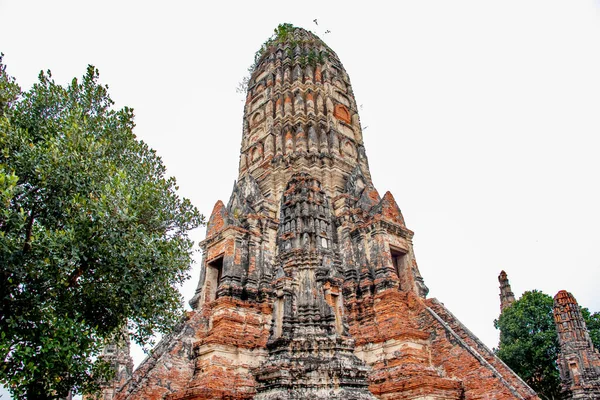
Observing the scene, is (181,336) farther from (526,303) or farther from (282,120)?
(526,303)

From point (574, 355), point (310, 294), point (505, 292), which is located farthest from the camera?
point (505, 292)

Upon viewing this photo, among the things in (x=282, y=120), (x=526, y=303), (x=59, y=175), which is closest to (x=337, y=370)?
(x=59, y=175)

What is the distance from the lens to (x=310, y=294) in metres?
7.02

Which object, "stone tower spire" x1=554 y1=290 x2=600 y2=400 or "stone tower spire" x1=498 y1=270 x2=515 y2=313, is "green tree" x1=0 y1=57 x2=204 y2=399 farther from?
"stone tower spire" x1=498 y1=270 x2=515 y2=313

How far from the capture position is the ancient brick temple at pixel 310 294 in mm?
6691

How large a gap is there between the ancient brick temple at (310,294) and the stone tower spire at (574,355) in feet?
32.6

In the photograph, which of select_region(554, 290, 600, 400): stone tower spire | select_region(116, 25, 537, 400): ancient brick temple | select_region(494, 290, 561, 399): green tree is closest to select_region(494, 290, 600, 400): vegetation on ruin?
select_region(494, 290, 561, 399): green tree

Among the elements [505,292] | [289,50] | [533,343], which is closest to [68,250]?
[289,50]

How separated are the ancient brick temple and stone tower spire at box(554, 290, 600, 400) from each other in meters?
9.95

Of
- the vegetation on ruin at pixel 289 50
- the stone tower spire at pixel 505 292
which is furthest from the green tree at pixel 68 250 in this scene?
the stone tower spire at pixel 505 292

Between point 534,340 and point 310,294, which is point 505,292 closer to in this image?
point 534,340

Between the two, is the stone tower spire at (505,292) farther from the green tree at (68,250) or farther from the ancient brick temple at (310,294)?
the green tree at (68,250)

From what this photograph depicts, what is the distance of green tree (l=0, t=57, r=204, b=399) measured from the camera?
6805 mm

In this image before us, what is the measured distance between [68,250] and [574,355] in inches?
839
